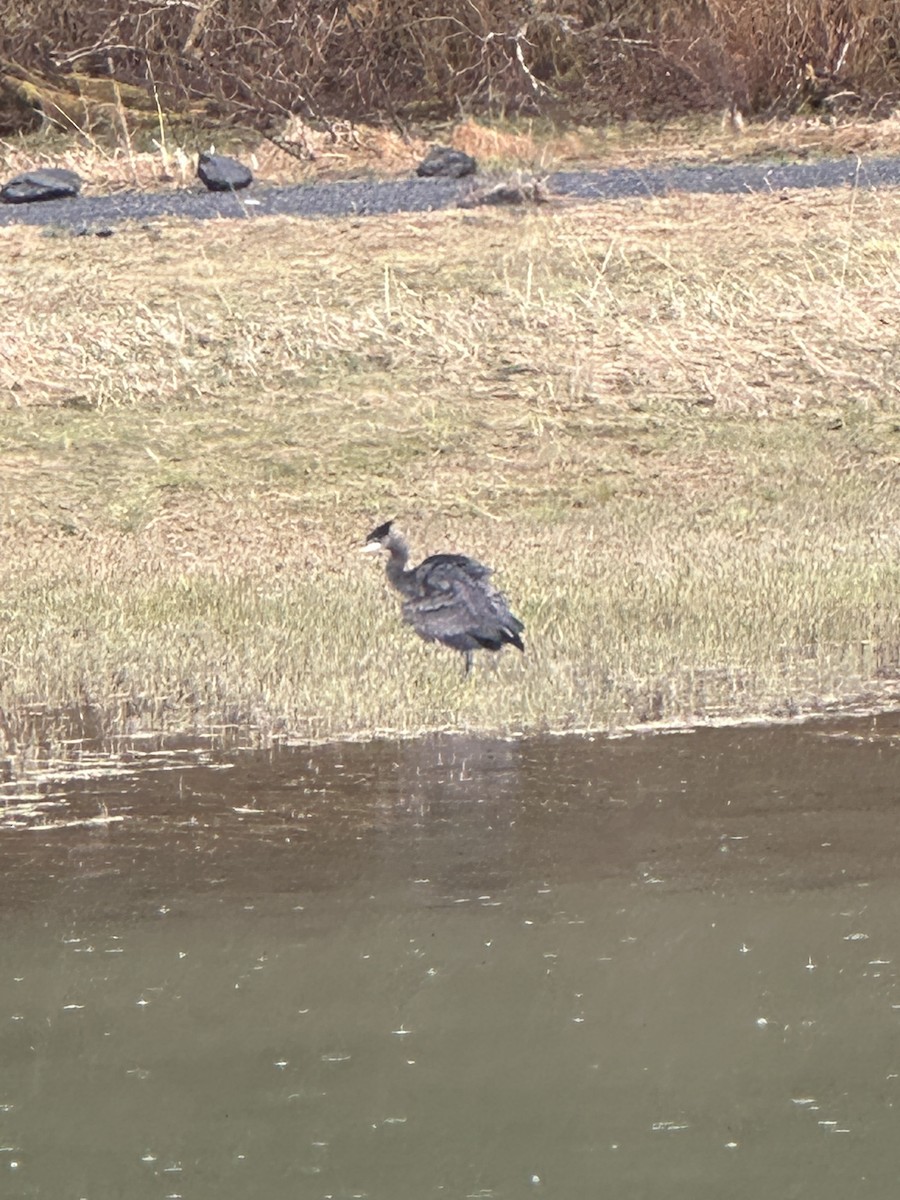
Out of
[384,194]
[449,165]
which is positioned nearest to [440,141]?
[449,165]

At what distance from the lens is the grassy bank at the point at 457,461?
1006cm

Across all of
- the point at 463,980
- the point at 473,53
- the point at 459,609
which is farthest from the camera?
the point at 473,53

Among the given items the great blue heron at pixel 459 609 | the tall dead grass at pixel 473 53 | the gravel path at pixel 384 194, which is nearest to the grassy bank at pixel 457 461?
the great blue heron at pixel 459 609

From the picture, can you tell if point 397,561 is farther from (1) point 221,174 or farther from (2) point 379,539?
(1) point 221,174

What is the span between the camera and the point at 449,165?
19125 millimetres

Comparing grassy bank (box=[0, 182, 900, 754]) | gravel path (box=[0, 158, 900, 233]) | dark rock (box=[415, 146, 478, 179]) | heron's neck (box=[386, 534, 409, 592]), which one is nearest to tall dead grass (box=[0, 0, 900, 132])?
dark rock (box=[415, 146, 478, 179])

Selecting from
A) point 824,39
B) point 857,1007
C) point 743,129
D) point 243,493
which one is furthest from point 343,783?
point 824,39

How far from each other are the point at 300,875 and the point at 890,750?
248cm

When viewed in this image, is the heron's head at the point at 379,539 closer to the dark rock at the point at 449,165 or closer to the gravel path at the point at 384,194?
the gravel path at the point at 384,194

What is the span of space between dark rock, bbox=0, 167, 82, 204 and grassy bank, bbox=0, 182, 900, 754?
40.7 inches

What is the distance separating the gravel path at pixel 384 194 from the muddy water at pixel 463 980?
9933 millimetres

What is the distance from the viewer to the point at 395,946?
6680 millimetres

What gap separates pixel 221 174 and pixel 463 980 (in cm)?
1316

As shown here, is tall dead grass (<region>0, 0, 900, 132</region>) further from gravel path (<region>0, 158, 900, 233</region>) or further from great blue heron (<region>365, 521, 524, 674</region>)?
great blue heron (<region>365, 521, 524, 674</region>)
